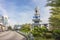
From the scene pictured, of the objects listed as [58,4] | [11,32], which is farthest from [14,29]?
[58,4]

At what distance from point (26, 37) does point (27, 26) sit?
6.21 meters

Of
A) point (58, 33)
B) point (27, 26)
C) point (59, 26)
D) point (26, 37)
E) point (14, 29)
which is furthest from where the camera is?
point (27, 26)

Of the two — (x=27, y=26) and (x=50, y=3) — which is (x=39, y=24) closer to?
(x=27, y=26)

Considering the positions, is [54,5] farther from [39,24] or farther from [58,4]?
[39,24]

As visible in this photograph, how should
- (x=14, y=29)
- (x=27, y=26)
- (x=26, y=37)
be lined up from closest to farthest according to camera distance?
(x=26, y=37) < (x=14, y=29) < (x=27, y=26)

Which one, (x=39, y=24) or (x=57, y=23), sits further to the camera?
(x=39, y=24)

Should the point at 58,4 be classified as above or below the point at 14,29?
above

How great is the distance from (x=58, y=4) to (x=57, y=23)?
1179 mm

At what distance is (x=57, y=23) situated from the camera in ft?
40.5

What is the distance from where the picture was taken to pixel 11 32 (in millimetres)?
15617

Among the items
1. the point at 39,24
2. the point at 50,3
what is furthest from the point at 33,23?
the point at 50,3

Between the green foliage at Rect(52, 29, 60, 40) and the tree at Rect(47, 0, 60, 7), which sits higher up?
the tree at Rect(47, 0, 60, 7)

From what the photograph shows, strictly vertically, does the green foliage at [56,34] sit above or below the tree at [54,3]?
below

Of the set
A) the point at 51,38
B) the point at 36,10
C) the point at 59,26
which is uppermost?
the point at 36,10
